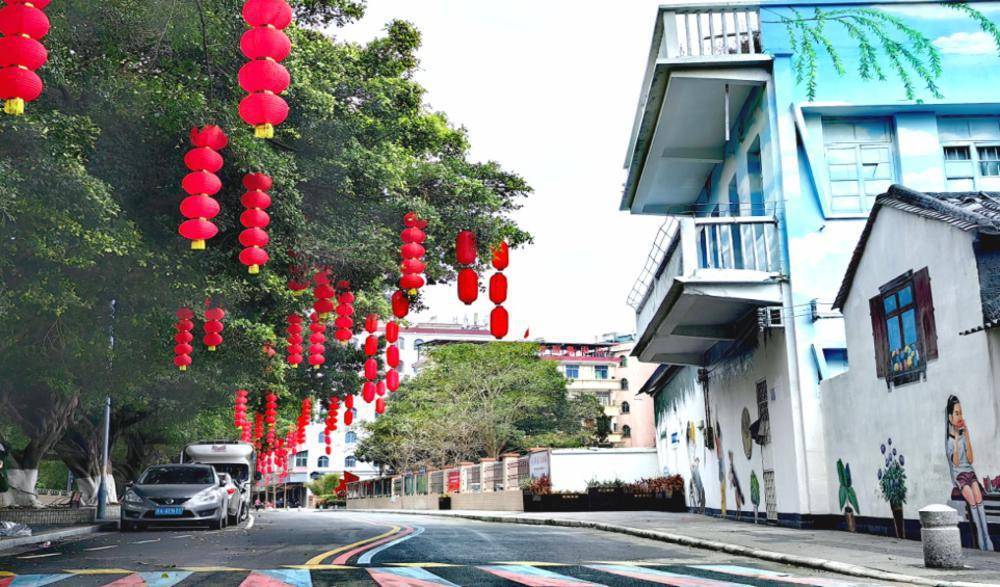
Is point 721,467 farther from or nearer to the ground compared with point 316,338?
nearer to the ground

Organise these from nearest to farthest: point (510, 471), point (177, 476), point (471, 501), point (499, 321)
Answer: point (499, 321) < point (177, 476) < point (510, 471) < point (471, 501)

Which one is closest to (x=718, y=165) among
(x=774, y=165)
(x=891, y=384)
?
(x=774, y=165)

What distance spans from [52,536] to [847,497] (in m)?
15.7

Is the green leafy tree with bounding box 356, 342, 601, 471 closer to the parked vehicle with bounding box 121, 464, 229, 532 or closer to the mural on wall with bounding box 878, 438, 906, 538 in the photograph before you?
the parked vehicle with bounding box 121, 464, 229, 532

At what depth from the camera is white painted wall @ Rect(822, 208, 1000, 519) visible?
11414 mm

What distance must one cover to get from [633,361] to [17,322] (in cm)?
7250

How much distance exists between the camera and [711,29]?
18.2 m

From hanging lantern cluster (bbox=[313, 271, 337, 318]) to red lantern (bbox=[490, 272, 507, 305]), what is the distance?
135 inches

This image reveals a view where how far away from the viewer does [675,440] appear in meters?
32.2

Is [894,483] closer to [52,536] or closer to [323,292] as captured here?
[323,292]

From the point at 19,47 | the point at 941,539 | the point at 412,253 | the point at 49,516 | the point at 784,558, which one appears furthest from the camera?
the point at 49,516

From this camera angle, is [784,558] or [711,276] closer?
[784,558]

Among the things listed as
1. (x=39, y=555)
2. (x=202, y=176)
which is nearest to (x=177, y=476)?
(x=39, y=555)

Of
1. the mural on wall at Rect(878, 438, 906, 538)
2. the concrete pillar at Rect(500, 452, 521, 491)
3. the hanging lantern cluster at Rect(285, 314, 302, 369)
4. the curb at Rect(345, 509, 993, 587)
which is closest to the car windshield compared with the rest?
the hanging lantern cluster at Rect(285, 314, 302, 369)
